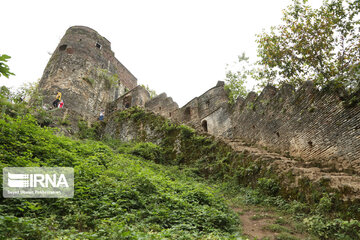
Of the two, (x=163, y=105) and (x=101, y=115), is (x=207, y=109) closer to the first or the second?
(x=163, y=105)

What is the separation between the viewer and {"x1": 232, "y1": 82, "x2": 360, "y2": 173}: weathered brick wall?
6734 mm

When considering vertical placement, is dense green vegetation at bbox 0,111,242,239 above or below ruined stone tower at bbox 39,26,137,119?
below

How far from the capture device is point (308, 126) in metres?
8.25

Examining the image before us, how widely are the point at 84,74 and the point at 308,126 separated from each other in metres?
17.7

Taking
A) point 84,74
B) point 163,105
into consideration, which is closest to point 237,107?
point 163,105

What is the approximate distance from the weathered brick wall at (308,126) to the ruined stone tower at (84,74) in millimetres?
12874

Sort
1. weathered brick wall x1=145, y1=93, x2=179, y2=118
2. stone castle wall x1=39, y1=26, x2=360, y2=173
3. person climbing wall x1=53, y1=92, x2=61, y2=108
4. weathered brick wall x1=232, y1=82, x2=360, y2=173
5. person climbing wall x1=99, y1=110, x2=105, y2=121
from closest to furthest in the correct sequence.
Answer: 1. weathered brick wall x1=232, y1=82, x2=360, y2=173
2. stone castle wall x1=39, y1=26, x2=360, y2=173
3. person climbing wall x1=53, y1=92, x2=61, y2=108
4. person climbing wall x1=99, y1=110, x2=105, y2=121
5. weathered brick wall x1=145, y1=93, x2=179, y2=118

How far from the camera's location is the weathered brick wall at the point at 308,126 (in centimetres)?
673

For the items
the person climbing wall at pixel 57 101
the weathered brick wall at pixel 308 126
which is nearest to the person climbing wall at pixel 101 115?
the person climbing wall at pixel 57 101

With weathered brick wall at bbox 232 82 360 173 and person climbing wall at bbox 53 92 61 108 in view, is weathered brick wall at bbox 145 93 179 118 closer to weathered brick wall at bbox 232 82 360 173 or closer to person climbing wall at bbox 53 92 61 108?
person climbing wall at bbox 53 92 61 108

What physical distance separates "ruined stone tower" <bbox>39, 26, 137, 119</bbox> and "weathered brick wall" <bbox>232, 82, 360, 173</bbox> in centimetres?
1287

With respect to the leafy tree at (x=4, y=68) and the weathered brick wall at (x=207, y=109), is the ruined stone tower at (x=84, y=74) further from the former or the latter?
the leafy tree at (x=4, y=68)

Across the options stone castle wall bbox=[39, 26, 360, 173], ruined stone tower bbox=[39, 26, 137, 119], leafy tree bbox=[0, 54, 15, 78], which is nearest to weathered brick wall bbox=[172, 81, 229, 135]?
stone castle wall bbox=[39, 26, 360, 173]

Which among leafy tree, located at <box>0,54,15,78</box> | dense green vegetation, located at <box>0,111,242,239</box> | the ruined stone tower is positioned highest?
the ruined stone tower
